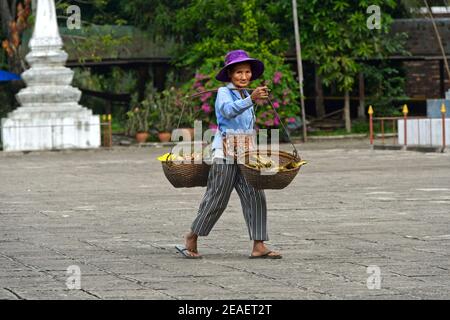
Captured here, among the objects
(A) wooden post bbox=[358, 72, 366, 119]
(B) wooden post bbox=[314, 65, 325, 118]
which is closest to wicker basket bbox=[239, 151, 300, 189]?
(A) wooden post bbox=[358, 72, 366, 119]

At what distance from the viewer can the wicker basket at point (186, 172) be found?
1147cm

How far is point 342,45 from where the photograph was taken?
38.8m

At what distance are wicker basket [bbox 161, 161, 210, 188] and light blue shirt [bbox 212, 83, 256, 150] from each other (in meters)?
0.25

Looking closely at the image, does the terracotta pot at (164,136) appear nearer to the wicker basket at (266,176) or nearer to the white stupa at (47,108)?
the white stupa at (47,108)

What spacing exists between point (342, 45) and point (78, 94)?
729 cm

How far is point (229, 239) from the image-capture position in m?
12.9

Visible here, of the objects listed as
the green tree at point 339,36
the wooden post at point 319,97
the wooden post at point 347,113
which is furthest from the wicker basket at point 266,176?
the wooden post at point 319,97

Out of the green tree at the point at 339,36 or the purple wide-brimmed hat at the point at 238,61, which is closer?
the purple wide-brimmed hat at the point at 238,61

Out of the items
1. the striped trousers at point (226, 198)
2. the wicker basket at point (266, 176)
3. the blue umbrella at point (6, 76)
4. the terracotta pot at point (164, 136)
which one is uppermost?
the blue umbrella at point (6, 76)

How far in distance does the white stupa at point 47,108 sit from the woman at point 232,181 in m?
24.9

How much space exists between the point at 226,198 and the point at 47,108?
25.8 m

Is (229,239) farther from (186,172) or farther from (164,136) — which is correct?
(164,136)

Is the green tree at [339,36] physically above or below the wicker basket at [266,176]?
above

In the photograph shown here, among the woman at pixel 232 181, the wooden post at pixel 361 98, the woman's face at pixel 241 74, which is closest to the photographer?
the woman at pixel 232 181
